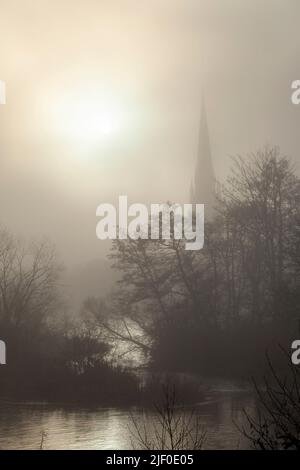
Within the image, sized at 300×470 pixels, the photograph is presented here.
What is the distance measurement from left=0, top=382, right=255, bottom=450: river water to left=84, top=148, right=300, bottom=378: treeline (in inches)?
235

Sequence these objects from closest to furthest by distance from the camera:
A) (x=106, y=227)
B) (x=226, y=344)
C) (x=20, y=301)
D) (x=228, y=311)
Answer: (x=226, y=344), (x=228, y=311), (x=20, y=301), (x=106, y=227)

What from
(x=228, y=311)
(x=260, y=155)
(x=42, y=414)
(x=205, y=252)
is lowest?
(x=42, y=414)

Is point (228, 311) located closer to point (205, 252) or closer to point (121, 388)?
point (205, 252)

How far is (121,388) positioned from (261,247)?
528 inches

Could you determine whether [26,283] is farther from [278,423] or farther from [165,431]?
[278,423]

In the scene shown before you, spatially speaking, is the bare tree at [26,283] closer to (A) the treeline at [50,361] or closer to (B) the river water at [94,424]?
(A) the treeline at [50,361]

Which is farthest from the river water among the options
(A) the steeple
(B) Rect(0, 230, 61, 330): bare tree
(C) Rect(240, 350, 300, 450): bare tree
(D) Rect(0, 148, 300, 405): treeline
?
(A) the steeple

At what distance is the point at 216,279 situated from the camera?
36.3 m

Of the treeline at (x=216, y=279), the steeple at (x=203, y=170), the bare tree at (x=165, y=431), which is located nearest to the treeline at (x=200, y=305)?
the treeline at (x=216, y=279)

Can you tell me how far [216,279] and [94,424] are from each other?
17.0m

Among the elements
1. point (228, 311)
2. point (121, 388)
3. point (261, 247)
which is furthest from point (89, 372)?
point (261, 247)

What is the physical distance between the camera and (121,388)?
86.1ft

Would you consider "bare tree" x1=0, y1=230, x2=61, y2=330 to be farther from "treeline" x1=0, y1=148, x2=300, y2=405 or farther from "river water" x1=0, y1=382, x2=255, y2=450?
"river water" x1=0, y1=382, x2=255, y2=450

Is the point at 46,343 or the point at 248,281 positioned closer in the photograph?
the point at 46,343
